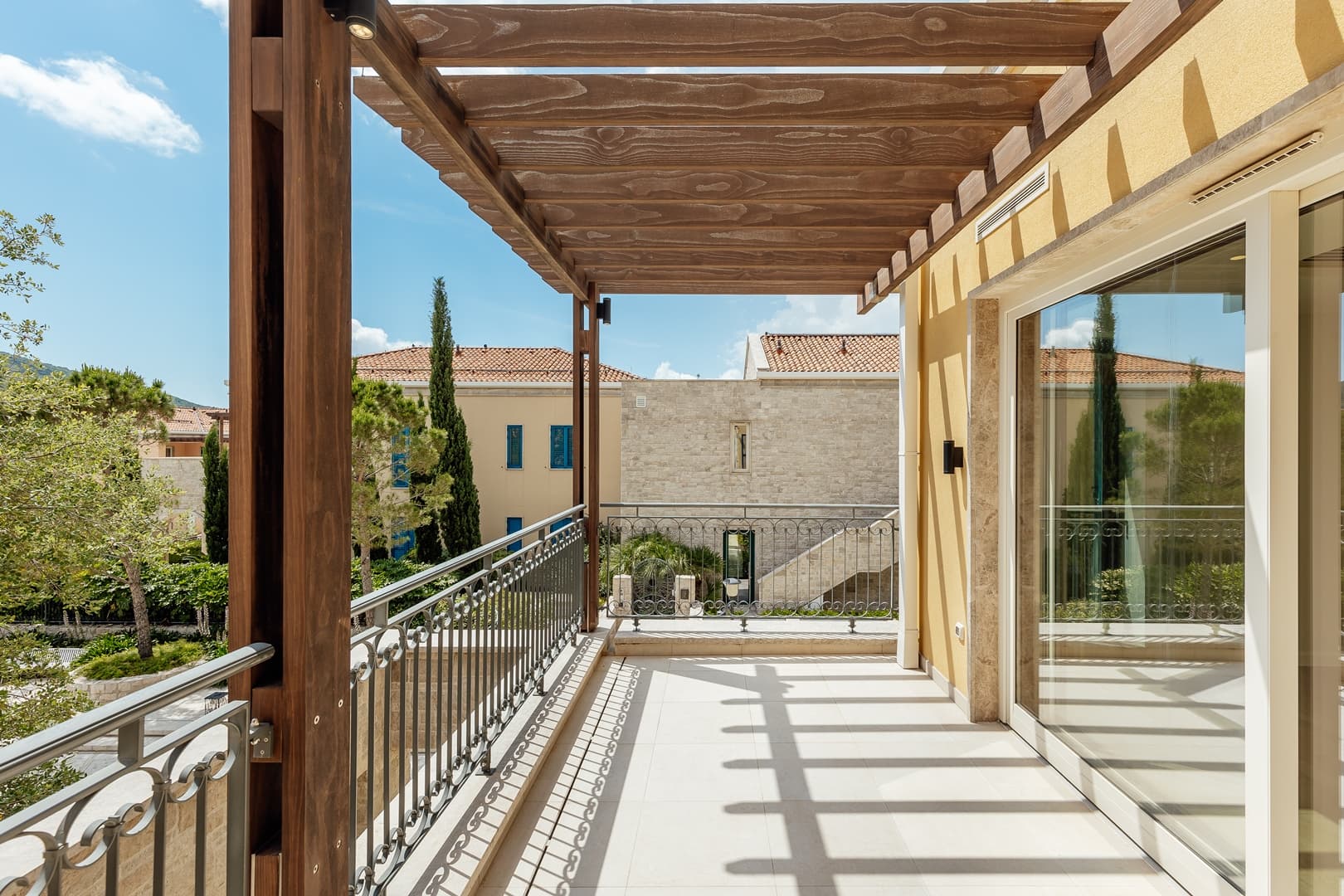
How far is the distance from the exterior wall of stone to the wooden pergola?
37.7 feet

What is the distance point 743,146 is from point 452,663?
2.40 m

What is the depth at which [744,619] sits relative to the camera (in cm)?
549

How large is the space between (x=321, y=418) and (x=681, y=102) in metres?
1.53

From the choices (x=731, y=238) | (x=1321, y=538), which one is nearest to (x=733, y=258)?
(x=731, y=238)

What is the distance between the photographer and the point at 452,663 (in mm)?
3018

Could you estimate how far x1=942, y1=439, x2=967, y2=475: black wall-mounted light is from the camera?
398cm

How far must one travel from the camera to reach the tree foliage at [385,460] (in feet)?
38.5

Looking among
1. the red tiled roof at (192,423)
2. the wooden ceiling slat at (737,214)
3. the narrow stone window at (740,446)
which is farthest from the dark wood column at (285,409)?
the red tiled roof at (192,423)

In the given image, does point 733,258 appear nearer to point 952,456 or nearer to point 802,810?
point 952,456

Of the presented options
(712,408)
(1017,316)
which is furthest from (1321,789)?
(712,408)

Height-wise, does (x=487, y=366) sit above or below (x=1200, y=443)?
above

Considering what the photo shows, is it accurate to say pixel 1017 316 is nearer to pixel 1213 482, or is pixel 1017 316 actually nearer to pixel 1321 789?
pixel 1213 482

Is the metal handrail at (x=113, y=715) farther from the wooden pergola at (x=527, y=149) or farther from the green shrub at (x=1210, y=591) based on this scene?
the green shrub at (x=1210, y=591)

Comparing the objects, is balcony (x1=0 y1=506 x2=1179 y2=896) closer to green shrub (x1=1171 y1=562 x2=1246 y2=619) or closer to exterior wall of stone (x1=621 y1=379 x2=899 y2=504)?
green shrub (x1=1171 y1=562 x2=1246 y2=619)
